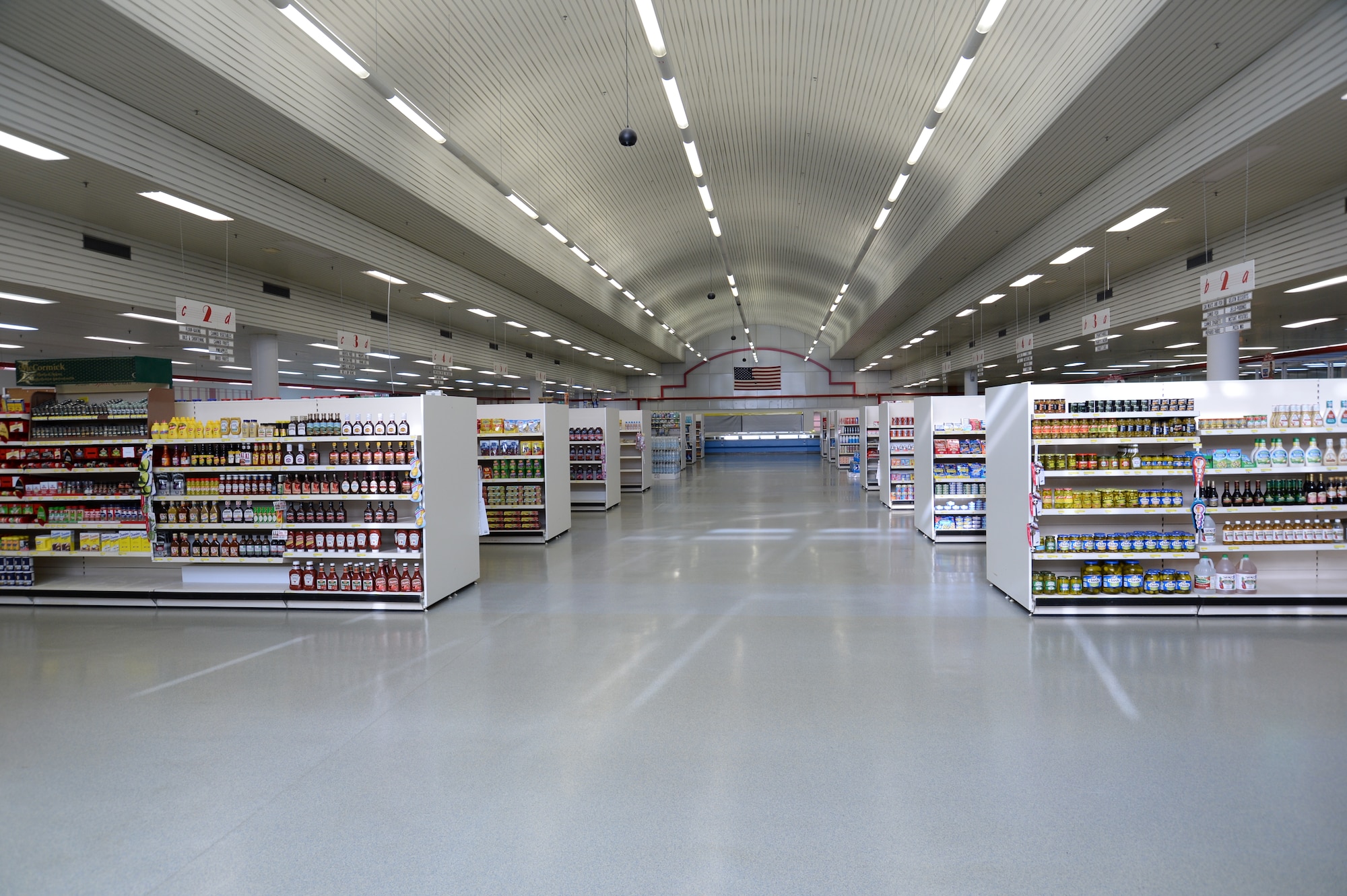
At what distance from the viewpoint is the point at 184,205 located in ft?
26.1

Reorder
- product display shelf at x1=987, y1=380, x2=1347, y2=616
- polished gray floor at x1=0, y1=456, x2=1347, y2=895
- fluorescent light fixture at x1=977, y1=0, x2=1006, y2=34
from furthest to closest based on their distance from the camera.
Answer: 1. product display shelf at x1=987, y1=380, x2=1347, y2=616
2. fluorescent light fixture at x1=977, y1=0, x2=1006, y2=34
3. polished gray floor at x1=0, y1=456, x2=1347, y2=895

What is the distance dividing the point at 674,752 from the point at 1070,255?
10.1m

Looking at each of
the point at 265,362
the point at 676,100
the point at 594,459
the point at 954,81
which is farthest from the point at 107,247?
the point at 954,81

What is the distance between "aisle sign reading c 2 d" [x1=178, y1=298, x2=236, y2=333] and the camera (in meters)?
8.05

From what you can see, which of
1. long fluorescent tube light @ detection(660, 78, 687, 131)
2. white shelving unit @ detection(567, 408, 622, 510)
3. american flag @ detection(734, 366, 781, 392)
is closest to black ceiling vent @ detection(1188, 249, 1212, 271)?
long fluorescent tube light @ detection(660, 78, 687, 131)

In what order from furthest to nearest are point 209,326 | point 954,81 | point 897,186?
point 897,186
point 209,326
point 954,81

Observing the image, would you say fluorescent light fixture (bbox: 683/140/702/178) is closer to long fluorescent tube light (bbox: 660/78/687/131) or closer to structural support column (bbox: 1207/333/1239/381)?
long fluorescent tube light (bbox: 660/78/687/131)

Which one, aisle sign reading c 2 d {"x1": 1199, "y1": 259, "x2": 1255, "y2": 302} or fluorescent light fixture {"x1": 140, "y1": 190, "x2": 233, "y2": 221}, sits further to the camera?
fluorescent light fixture {"x1": 140, "y1": 190, "x2": 233, "y2": 221}

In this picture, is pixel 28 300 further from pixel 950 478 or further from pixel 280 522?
pixel 950 478

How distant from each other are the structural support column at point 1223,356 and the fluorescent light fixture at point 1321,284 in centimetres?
91

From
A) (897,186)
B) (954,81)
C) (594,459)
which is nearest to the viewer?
(954,81)

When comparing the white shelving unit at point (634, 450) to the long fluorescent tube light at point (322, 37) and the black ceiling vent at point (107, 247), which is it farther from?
the long fluorescent tube light at point (322, 37)

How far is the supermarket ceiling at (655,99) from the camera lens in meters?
5.96

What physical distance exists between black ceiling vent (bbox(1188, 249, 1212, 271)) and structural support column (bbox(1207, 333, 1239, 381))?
1.15 meters
